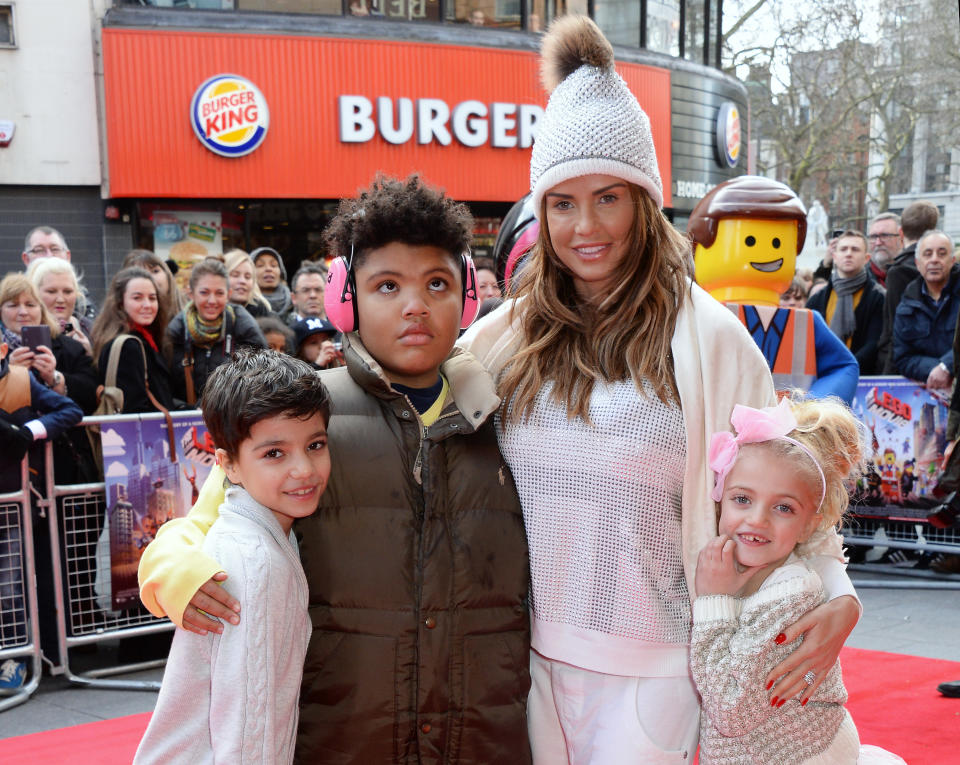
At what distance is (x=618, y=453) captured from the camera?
2.14 m

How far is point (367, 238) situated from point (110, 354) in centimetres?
371

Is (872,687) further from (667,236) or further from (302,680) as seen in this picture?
(302,680)

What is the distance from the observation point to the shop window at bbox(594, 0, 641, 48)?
16672 millimetres

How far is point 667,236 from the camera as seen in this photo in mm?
2430

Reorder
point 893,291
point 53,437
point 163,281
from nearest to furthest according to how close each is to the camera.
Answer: point 53,437 < point 163,281 < point 893,291

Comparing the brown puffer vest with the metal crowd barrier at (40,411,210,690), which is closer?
the brown puffer vest

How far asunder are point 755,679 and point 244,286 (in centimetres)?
571

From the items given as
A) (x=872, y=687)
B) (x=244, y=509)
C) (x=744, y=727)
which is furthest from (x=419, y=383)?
(x=872, y=687)

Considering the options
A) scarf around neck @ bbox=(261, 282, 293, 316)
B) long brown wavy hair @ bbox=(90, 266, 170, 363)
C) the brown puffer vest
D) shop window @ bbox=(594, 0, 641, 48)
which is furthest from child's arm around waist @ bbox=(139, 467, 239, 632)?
shop window @ bbox=(594, 0, 641, 48)

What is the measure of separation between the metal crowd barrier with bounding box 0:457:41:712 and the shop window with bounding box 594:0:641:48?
1420 cm

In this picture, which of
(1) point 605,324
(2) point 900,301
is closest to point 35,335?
(1) point 605,324

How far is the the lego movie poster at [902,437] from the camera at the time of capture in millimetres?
6648

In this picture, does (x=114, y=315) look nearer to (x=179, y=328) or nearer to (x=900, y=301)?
(x=179, y=328)

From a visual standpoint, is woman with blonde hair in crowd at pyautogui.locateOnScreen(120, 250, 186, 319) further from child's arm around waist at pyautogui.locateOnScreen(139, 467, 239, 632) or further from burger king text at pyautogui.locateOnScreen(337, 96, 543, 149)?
burger king text at pyautogui.locateOnScreen(337, 96, 543, 149)
